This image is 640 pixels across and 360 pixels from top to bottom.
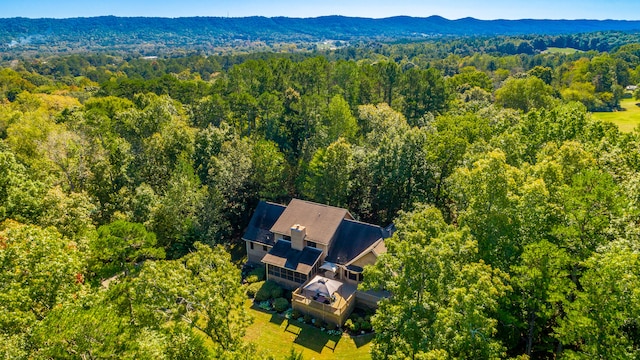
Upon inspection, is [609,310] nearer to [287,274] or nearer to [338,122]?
[287,274]

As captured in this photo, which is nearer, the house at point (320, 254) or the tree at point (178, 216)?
the house at point (320, 254)

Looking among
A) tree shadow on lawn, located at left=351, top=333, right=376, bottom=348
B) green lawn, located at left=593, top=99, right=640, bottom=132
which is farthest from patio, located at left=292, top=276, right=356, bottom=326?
green lawn, located at left=593, top=99, right=640, bottom=132

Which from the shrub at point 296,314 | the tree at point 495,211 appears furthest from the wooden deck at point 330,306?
the tree at point 495,211

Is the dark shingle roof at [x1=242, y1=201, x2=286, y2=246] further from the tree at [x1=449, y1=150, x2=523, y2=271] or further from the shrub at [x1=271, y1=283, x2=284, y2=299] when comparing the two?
the tree at [x1=449, y1=150, x2=523, y2=271]

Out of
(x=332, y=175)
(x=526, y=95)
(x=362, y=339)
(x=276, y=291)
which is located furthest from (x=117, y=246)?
(x=526, y=95)

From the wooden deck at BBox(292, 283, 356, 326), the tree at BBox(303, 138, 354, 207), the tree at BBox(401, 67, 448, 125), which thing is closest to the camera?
the wooden deck at BBox(292, 283, 356, 326)

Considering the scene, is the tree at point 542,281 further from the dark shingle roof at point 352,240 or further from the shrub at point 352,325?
the dark shingle roof at point 352,240
